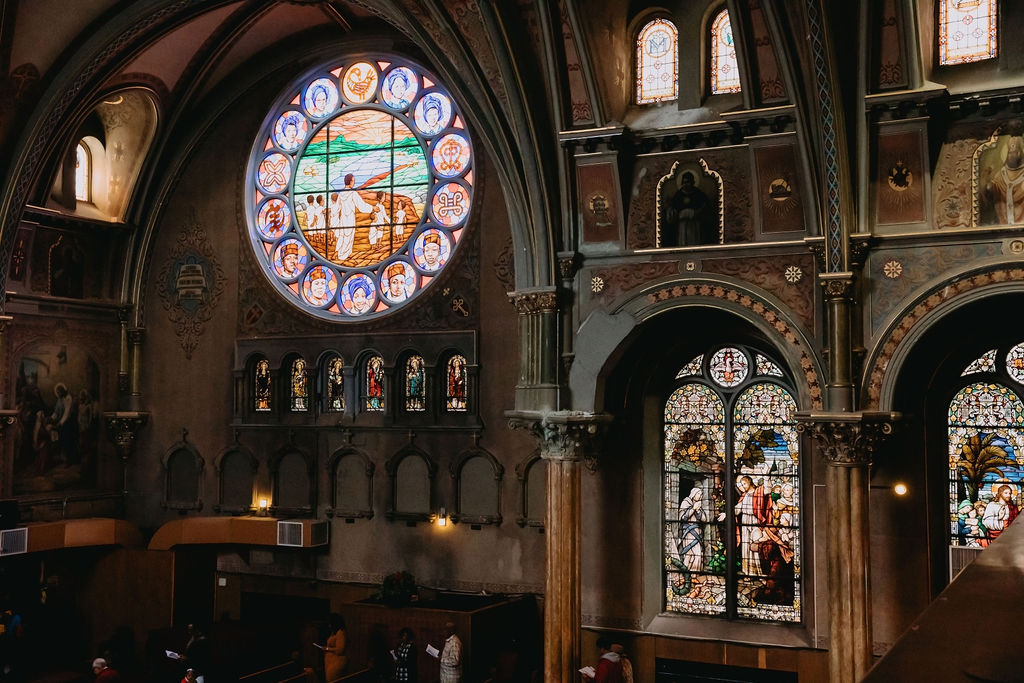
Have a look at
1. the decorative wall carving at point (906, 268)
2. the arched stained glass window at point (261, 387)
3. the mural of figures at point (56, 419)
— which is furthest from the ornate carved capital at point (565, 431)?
the mural of figures at point (56, 419)

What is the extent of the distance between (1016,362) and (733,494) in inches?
176

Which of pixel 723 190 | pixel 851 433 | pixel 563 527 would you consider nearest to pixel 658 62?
pixel 723 190

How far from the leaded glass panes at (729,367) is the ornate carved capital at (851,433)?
9.04ft

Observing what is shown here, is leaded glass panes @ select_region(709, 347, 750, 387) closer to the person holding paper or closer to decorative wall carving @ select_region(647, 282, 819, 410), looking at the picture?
decorative wall carving @ select_region(647, 282, 819, 410)

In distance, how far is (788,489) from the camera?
1667cm

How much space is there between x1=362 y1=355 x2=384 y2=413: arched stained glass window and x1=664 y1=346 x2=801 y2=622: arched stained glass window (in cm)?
552

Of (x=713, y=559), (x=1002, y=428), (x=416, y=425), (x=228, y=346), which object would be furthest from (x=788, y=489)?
(x=228, y=346)

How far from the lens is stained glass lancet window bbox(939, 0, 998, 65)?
1391 cm

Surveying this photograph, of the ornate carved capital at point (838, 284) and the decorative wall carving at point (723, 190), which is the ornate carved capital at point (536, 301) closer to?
the decorative wall carving at point (723, 190)

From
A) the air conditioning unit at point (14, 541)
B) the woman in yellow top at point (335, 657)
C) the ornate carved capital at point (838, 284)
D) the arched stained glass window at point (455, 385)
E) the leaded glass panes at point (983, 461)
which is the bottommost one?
the woman in yellow top at point (335, 657)

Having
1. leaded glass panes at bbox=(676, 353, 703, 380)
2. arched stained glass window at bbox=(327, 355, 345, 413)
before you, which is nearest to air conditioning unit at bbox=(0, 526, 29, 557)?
arched stained glass window at bbox=(327, 355, 345, 413)

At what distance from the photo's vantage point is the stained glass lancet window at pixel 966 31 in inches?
548

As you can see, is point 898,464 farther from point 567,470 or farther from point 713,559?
point 567,470

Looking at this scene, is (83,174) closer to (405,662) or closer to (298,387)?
(298,387)
